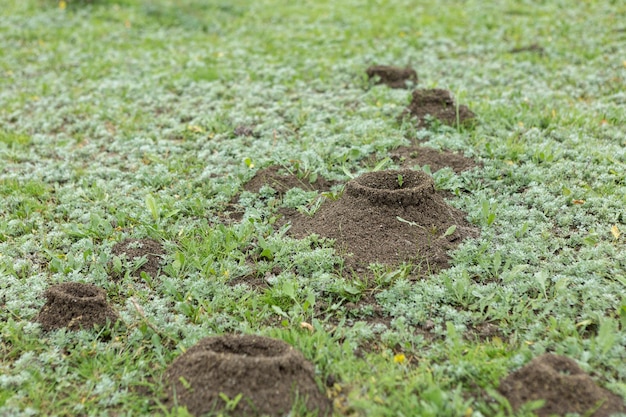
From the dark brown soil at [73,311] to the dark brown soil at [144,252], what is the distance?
1.73ft

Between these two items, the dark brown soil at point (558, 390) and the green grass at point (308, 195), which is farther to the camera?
the green grass at point (308, 195)

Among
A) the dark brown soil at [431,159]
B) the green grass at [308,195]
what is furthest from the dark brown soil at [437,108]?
the dark brown soil at [431,159]

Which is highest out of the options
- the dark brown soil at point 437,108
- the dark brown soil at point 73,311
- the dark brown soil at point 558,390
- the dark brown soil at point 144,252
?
the dark brown soil at point 558,390

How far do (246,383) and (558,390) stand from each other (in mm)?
1436

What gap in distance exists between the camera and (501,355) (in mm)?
3408

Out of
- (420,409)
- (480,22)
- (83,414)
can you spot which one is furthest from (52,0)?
(420,409)

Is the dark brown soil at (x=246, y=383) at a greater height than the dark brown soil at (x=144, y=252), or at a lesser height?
greater

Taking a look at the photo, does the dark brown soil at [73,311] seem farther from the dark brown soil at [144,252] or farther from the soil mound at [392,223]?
the soil mound at [392,223]

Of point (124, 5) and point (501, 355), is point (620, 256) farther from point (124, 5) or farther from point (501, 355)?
point (124, 5)

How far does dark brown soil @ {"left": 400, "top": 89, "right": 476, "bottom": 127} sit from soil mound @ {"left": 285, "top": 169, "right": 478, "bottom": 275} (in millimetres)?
1654

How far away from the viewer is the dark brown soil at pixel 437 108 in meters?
6.22

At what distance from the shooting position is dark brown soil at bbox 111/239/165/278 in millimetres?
4367

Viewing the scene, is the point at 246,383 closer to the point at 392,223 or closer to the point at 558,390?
the point at 558,390

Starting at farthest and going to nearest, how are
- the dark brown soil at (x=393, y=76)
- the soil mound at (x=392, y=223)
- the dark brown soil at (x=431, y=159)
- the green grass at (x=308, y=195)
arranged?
the dark brown soil at (x=393, y=76) < the dark brown soil at (x=431, y=159) < the soil mound at (x=392, y=223) < the green grass at (x=308, y=195)
